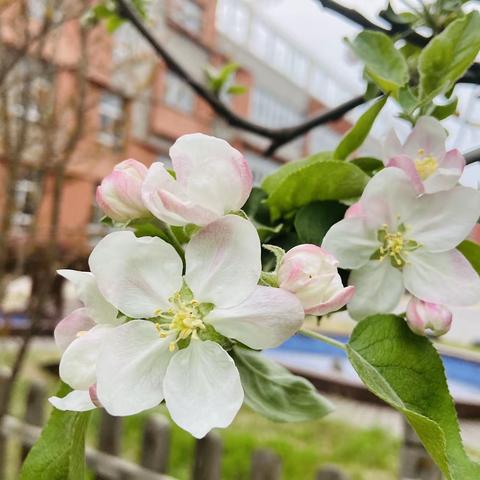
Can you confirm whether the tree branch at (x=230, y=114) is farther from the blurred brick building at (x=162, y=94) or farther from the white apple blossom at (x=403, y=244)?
the blurred brick building at (x=162, y=94)

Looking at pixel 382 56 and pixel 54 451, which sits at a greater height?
pixel 382 56

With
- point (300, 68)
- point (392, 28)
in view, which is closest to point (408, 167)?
point (392, 28)

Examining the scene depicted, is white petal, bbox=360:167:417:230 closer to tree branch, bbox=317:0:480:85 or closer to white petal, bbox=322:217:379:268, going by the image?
white petal, bbox=322:217:379:268

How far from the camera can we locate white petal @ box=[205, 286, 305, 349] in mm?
235

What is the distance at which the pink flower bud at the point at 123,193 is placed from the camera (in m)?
0.28

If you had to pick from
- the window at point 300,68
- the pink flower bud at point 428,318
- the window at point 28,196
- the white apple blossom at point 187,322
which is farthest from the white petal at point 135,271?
the window at point 300,68

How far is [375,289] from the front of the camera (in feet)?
1.03

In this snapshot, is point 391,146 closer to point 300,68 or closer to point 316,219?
point 316,219

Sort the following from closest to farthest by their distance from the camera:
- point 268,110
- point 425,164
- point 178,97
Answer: point 425,164 → point 178,97 → point 268,110

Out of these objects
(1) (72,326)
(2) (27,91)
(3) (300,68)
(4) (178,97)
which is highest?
(3) (300,68)

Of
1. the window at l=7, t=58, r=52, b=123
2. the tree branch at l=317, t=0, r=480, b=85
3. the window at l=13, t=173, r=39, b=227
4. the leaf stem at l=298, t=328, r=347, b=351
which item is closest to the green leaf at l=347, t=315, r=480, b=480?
the leaf stem at l=298, t=328, r=347, b=351

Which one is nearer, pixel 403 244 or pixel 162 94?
pixel 403 244

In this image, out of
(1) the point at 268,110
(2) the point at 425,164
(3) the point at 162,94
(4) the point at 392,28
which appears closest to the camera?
(2) the point at 425,164

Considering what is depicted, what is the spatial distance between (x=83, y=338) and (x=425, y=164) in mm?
189
